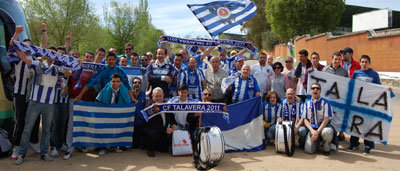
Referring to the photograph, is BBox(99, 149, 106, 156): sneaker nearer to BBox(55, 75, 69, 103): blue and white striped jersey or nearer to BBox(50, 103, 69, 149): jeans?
BBox(50, 103, 69, 149): jeans

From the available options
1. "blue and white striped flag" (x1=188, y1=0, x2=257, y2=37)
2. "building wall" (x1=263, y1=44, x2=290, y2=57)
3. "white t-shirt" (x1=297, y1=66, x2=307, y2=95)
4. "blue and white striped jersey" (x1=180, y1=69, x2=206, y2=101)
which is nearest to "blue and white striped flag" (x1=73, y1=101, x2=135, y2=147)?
"blue and white striped jersey" (x1=180, y1=69, x2=206, y2=101)

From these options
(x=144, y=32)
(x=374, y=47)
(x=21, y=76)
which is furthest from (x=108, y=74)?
(x=144, y=32)

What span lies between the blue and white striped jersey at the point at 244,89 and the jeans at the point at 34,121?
3.90 meters

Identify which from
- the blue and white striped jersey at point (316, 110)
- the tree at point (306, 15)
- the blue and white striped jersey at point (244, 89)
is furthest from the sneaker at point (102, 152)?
the tree at point (306, 15)

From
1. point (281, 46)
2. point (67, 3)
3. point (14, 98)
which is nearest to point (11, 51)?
point (14, 98)

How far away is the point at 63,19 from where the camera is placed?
106 feet

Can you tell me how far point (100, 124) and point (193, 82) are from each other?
90.3 inches

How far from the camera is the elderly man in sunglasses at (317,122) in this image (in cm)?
644

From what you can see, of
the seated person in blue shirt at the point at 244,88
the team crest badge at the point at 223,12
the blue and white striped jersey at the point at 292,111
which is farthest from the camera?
the team crest badge at the point at 223,12

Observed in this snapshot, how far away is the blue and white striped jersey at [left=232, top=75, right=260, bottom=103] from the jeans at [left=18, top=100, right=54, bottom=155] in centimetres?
390

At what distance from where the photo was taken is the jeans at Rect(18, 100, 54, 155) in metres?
5.50

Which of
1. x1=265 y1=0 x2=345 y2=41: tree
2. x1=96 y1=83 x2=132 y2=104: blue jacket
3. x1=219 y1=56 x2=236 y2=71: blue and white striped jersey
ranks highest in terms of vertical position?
x1=265 y1=0 x2=345 y2=41: tree

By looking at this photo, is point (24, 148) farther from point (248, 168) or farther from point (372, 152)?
point (372, 152)

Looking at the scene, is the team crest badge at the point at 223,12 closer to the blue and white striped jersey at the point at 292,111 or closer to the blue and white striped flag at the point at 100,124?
the blue and white striped jersey at the point at 292,111
